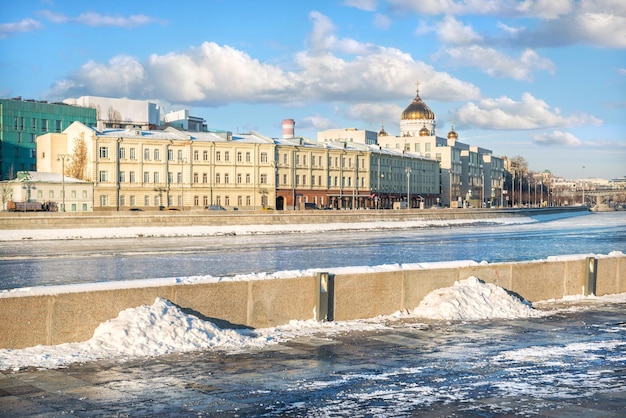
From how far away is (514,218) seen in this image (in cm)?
10706

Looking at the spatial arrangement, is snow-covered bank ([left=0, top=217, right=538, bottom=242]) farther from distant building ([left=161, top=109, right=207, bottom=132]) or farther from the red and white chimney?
distant building ([left=161, top=109, right=207, bottom=132])

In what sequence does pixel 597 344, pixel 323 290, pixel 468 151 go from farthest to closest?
pixel 468 151 → pixel 323 290 → pixel 597 344

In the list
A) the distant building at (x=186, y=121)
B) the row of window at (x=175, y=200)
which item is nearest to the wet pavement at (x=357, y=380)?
the row of window at (x=175, y=200)

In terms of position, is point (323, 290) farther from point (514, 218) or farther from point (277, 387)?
point (514, 218)

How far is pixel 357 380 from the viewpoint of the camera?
11047 millimetres

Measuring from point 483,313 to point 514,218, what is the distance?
92889 mm

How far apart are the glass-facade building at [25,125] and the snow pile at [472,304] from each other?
4149 inches

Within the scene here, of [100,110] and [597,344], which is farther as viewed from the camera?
[100,110]

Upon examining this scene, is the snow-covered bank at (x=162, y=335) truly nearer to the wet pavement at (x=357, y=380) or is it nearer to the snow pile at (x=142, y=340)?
the snow pile at (x=142, y=340)

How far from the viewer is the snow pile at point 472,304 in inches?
657

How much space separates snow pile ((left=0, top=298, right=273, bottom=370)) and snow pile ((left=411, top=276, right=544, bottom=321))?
13.4ft

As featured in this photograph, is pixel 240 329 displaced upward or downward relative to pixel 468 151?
downward

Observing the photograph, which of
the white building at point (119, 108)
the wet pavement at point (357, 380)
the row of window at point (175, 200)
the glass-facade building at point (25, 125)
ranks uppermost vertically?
the white building at point (119, 108)

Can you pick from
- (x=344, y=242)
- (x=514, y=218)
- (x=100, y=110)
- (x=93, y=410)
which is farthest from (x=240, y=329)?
(x=100, y=110)
